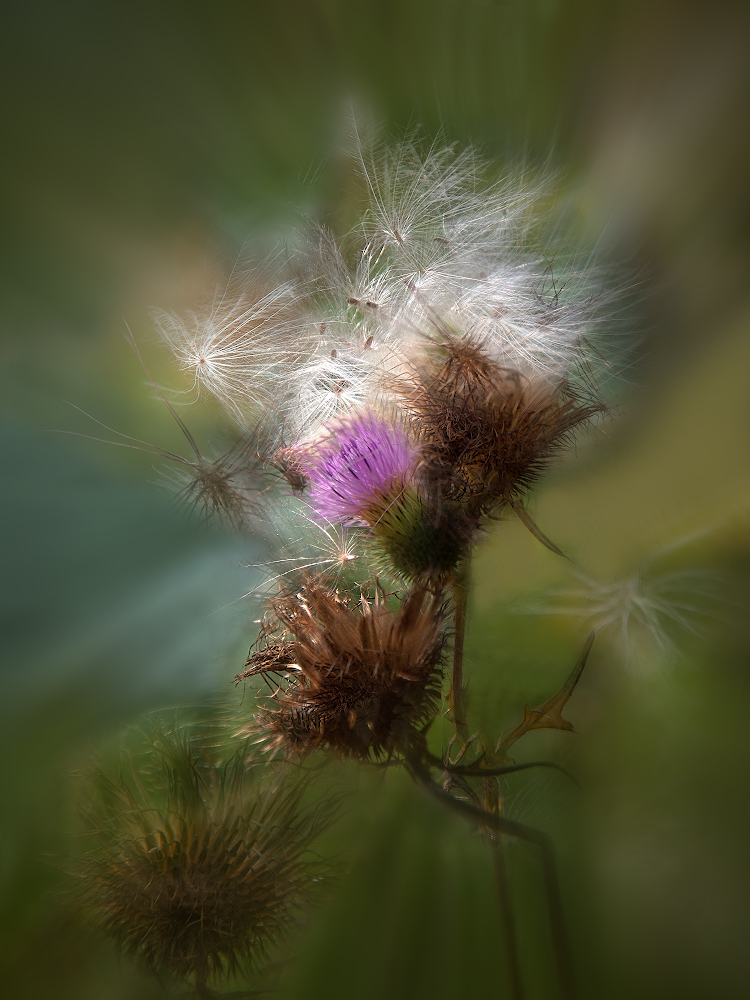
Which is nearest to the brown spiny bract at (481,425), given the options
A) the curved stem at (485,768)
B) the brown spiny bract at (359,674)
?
the brown spiny bract at (359,674)

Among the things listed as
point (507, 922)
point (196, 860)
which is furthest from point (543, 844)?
point (196, 860)

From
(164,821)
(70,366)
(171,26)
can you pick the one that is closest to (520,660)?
(164,821)

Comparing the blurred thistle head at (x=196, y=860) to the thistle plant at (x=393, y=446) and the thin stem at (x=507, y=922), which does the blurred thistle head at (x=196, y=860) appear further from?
the thin stem at (x=507, y=922)

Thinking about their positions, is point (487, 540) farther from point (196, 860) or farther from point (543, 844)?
point (196, 860)

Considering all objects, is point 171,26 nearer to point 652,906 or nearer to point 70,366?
point 70,366

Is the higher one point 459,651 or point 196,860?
point 459,651

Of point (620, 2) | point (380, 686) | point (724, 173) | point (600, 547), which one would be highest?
point (620, 2)
